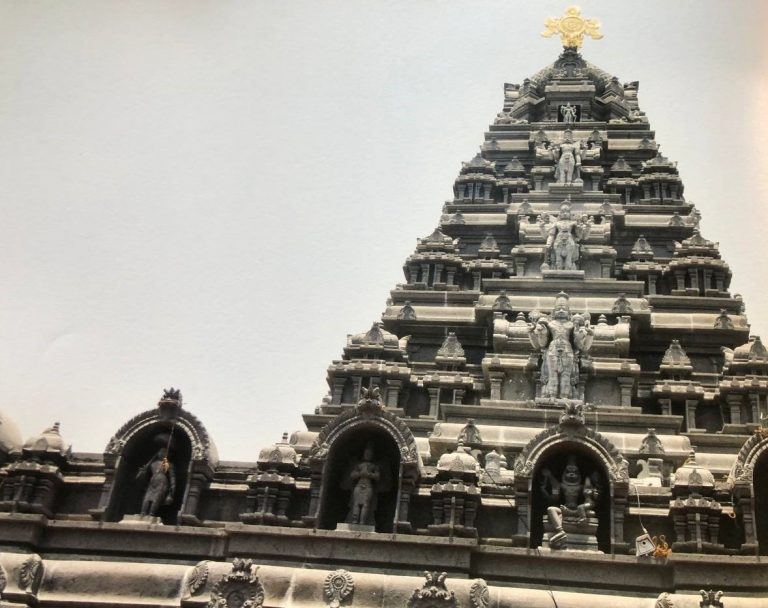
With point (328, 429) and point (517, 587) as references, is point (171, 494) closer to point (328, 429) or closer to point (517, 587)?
point (328, 429)

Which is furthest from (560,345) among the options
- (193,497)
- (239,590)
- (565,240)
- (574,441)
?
(239,590)

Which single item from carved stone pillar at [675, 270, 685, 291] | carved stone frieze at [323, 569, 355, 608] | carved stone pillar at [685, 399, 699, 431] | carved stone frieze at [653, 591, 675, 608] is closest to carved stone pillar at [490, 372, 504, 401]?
carved stone pillar at [685, 399, 699, 431]

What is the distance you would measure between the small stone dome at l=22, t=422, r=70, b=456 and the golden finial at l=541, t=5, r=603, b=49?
123 ft

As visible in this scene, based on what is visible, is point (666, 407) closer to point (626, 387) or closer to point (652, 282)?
point (626, 387)

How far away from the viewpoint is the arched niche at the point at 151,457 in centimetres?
2547

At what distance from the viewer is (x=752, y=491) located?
23.6m

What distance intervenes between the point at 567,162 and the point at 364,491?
→ 24141 millimetres

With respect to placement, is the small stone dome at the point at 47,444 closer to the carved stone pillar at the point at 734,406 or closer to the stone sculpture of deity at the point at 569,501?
the stone sculpture of deity at the point at 569,501

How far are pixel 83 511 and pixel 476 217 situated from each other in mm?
23312

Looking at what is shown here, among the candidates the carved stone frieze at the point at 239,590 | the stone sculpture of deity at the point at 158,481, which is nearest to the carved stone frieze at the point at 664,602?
the carved stone frieze at the point at 239,590

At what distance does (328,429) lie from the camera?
25750 mm

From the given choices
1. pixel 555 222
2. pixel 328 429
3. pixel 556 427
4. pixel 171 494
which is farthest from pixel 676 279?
pixel 171 494

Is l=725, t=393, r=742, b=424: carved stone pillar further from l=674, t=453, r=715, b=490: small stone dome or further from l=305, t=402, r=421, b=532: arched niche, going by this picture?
l=305, t=402, r=421, b=532: arched niche

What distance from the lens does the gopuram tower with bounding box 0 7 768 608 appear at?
75.3 ft
